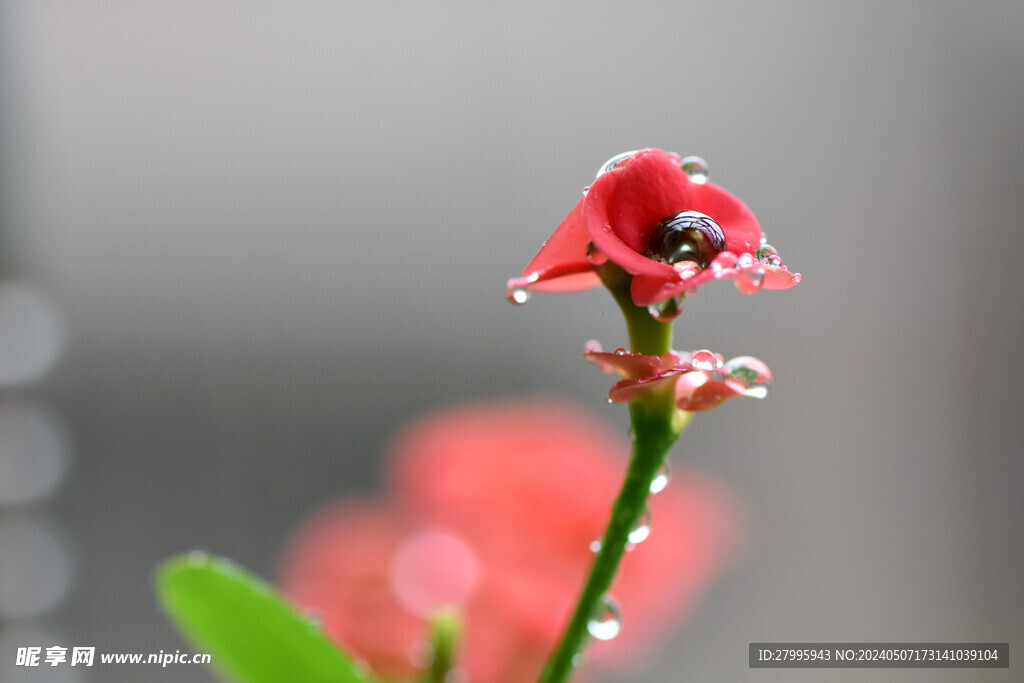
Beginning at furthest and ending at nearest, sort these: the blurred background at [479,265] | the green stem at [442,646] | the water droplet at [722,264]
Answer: the blurred background at [479,265]
the green stem at [442,646]
the water droplet at [722,264]

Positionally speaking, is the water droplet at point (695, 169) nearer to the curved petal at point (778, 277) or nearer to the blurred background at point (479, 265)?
the curved petal at point (778, 277)

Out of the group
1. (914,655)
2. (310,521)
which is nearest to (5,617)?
(310,521)

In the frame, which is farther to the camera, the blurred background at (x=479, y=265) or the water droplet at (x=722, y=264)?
the blurred background at (x=479, y=265)

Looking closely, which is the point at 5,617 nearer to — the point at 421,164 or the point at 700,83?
the point at 421,164

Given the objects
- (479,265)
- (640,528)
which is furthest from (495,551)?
(479,265)

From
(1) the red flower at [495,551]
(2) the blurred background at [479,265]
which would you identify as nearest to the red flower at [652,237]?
(1) the red flower at [495,551]

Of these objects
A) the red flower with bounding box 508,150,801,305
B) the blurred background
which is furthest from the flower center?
the blurred background

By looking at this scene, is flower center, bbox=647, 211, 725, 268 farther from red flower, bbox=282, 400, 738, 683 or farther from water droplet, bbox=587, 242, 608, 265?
red flower, bbox=282, 400, 738, 683
